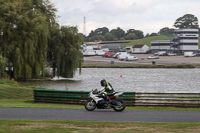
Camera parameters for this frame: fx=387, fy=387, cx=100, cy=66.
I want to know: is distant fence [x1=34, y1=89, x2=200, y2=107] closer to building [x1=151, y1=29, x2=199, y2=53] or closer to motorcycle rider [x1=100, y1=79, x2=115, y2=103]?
motorcycle rider [x1=100, y1=79, x2=115, y2=103]

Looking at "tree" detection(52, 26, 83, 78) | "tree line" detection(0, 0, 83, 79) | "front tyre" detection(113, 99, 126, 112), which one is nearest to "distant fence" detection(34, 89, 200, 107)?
"front tyre" detection(113, 99, 126, 112)

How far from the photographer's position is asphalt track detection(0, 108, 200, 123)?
1758 centimetres

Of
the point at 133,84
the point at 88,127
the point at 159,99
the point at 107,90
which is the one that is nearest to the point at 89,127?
the point at 88,127

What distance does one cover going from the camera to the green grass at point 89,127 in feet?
46.0

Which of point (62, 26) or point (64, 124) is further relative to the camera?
point (62, 26)

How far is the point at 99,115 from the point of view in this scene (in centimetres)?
1889

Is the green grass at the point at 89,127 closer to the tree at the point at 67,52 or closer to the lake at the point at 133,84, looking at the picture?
the lake at the point at 133,84

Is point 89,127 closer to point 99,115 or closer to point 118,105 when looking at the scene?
point 99,115

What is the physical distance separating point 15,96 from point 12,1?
3130 cm

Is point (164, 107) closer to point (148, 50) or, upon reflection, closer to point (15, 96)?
point (15, 96)

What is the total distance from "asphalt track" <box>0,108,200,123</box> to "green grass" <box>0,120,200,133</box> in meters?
1.38

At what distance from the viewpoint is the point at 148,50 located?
640 ft

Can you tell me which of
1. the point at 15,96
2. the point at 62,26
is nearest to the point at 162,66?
the point at 62,26

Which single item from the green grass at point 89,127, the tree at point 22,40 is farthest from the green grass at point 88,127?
the tree at point 22,40
